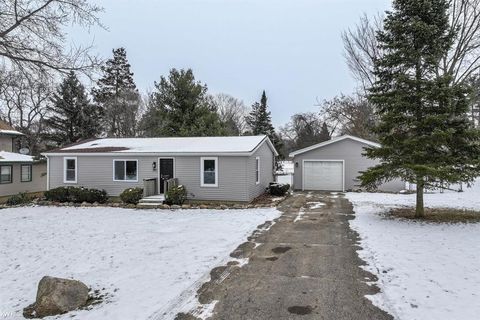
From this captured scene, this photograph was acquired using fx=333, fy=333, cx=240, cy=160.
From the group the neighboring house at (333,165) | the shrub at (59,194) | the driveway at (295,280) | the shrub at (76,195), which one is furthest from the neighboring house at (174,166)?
the driveway at (295,280)

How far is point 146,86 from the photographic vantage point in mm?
37688

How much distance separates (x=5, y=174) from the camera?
67.7 ft

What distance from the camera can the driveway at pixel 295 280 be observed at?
460 centimetres

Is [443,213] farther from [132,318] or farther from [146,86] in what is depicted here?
[146,86]

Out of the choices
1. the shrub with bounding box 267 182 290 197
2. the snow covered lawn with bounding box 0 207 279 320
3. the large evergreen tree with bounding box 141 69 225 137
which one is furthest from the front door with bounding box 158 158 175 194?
the large evergreen tree with bounding box 141 69 225 137

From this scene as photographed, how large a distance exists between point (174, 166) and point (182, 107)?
13.2 m

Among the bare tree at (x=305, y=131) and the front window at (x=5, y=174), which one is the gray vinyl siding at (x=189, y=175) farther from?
the bare tree at (x=305, y=131)

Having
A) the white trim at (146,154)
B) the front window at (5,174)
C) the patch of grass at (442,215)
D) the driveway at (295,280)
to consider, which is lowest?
the driveway at (295,280)

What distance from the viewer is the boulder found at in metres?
4.84

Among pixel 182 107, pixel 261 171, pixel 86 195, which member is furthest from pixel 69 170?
pixel 182 107

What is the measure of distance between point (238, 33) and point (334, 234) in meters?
14.8

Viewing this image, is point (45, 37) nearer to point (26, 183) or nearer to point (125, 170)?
point (125, 170)

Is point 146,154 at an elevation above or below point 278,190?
above

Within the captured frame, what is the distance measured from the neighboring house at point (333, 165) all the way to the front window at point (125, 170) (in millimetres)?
9797
